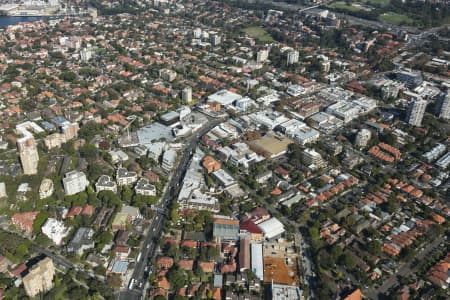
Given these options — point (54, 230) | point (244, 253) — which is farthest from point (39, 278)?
point (244, 253)

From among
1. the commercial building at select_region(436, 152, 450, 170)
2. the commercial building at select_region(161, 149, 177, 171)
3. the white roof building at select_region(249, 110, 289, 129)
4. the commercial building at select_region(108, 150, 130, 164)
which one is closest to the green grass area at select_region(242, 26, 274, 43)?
the white roof building at select_region(249, 110, 289, 129)

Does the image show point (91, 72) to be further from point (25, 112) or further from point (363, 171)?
point (363, 171)

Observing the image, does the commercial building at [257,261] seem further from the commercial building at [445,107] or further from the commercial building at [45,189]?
the commercial building at [445,107]

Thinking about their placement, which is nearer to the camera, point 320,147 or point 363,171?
point 363,171

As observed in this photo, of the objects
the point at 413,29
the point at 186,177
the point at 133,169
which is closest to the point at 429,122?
the point at 186,177

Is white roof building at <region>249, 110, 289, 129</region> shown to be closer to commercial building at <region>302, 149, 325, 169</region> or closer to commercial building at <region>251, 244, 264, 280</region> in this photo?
commercial building at <region>302, 149, 325, 169</region>
